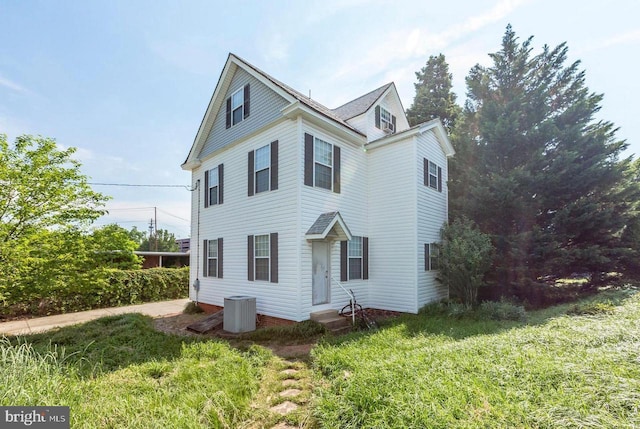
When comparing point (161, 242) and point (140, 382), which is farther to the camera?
point (161, 242)

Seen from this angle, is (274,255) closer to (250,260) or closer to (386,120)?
(250,260)

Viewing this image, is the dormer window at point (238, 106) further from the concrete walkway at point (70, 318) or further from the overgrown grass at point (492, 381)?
the overgrown grass at point (492, 381)

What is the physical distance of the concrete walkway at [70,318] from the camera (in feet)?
30.9

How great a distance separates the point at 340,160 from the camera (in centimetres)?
1010

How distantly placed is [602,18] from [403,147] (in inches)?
216

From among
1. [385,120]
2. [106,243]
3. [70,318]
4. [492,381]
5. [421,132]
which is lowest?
[70,318]

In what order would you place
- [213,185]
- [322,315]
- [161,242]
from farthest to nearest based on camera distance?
1. [161,242]
2. [213,185]
3. [322,315]

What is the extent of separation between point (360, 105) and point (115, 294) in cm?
1398

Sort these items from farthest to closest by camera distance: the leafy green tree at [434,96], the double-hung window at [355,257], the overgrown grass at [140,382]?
the leafy green tree at [434,96]
the double-hung window at [355,257]
the overgrown grass at [140,382]

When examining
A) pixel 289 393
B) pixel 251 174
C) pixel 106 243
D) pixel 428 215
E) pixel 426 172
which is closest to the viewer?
pixel 289 393

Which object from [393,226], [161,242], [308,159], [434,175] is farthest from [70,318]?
[161,242]

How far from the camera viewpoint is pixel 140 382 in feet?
15.0

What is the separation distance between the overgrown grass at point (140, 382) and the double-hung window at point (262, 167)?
194 inches

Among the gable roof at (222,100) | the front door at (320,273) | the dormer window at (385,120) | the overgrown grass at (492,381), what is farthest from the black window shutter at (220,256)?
the dormer window at (385,120)
